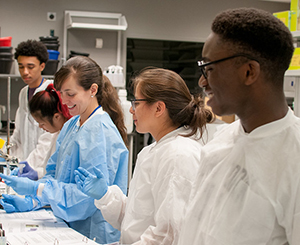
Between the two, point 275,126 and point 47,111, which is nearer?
point 275,126

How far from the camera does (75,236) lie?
5.08 feet

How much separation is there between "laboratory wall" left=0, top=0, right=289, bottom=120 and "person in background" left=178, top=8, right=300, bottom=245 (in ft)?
14.9

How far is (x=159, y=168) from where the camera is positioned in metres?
1.32

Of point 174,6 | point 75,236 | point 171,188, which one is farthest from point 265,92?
point 174,6

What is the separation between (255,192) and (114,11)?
16.3ft

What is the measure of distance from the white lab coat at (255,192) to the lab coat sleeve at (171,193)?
1.01ft

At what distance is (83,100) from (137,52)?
13.2 ft

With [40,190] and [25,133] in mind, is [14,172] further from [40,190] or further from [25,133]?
[25,133]

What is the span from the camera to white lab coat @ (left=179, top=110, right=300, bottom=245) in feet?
2.47

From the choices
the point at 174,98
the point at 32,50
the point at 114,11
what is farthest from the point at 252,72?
the point at 114,11

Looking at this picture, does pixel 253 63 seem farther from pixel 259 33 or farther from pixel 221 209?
pixel 221 209

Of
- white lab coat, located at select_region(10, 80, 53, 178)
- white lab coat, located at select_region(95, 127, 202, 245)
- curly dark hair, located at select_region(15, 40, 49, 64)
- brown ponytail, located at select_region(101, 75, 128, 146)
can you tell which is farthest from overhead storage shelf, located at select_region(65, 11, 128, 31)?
white lab coat, located at select_region(95, 127, 202, 245)

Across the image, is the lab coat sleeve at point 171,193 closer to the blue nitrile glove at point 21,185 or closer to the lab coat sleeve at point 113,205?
the lab coat sleeve at point 113,205

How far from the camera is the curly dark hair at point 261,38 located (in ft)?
2.52
